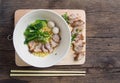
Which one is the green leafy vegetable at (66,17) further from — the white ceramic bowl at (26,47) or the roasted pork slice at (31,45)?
the roasted pork slice at (31,45)

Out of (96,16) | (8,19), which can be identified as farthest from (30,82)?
(96,16)

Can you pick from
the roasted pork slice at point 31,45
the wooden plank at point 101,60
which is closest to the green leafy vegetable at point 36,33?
the roasted pork slice at point 31,45

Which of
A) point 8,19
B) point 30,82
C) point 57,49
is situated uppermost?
point 8,19

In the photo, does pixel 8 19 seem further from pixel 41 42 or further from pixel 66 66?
pixel 66 66

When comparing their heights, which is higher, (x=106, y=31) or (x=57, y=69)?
(x=106, y=31)

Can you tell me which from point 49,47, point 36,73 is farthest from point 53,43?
point 36,73

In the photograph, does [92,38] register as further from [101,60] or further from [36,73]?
[36,73]

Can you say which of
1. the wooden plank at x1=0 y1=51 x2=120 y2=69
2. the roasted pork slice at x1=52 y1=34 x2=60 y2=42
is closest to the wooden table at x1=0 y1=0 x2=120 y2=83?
the wooden plank at x1=0 y1=51 x2=120 y2=69
